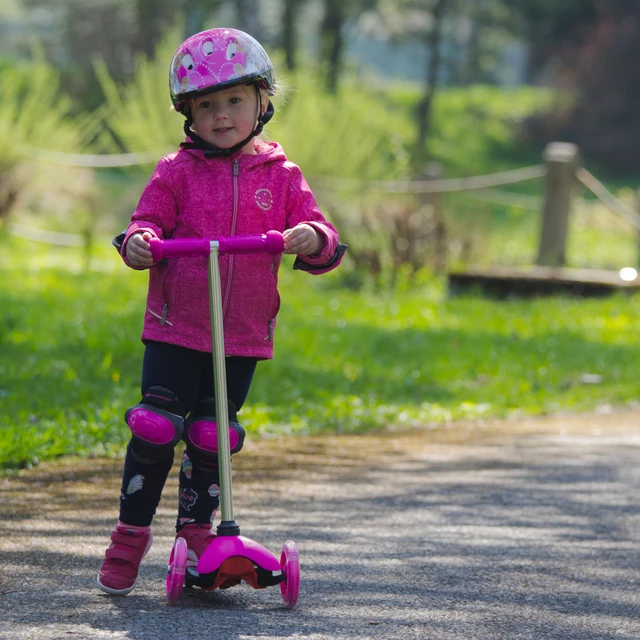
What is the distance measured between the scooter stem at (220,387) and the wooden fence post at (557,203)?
8.76 m

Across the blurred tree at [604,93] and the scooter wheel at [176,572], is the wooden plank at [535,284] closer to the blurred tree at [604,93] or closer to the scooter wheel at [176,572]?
the scooter wheel at [176,572]

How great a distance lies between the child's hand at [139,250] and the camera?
3.36m

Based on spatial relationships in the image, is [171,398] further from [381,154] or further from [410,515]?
[381,154]

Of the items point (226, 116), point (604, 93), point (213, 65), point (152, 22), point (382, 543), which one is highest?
point (152, 22)

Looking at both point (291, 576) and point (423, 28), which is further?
point (423, 28)

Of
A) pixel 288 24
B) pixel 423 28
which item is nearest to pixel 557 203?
pixel 288 24

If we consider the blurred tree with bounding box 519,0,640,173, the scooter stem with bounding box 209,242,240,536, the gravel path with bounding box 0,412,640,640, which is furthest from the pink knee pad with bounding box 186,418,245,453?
the blurred tree with bounding box 519,0,640,173

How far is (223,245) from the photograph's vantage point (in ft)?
11.0

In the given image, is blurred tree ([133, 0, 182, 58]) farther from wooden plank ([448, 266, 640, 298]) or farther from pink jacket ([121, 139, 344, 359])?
pink jacket ([121, 139, 344, 359])

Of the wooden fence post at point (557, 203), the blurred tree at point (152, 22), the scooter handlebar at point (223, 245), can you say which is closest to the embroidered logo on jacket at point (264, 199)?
the scooter handlebar at point (223, 245)

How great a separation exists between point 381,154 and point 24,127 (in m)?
4.02

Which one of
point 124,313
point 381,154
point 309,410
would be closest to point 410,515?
point 309,410

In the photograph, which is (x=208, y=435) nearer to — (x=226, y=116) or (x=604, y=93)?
(x=226, y=116)

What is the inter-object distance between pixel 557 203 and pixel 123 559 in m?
8.86
